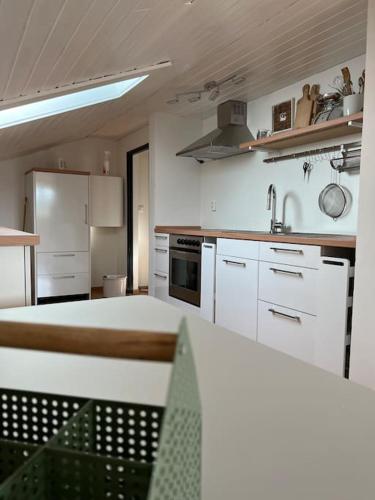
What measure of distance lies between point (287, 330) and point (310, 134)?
1.45m

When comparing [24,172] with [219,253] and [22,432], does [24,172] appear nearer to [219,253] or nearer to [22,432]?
[219,253]

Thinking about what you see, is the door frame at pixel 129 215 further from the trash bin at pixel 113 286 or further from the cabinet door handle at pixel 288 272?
the cabinet door handle at pixel 288 272

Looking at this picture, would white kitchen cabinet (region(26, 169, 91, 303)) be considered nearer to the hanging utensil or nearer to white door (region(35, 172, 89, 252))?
white door (region(35, 172, 89, 252))

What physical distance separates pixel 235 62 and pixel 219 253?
4.95 ft

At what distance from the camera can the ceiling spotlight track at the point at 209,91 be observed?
131 inches

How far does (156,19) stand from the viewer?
199cm

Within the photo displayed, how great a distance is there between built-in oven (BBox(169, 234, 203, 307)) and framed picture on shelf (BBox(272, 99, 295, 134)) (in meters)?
1.23

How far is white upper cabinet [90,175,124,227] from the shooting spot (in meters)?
5.48

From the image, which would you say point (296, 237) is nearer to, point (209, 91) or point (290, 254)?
point (290, 254)

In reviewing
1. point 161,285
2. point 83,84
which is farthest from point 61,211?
point 83,84

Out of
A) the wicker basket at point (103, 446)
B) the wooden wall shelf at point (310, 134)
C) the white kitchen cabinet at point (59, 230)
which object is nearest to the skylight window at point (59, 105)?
the wooden wall shelf at point (310, 134)

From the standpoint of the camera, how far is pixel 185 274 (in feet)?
13.0

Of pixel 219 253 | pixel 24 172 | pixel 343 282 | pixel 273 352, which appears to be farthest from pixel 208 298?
pixel 24 172

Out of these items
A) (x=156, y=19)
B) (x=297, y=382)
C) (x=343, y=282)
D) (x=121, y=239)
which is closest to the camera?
(x=297, y=382)
